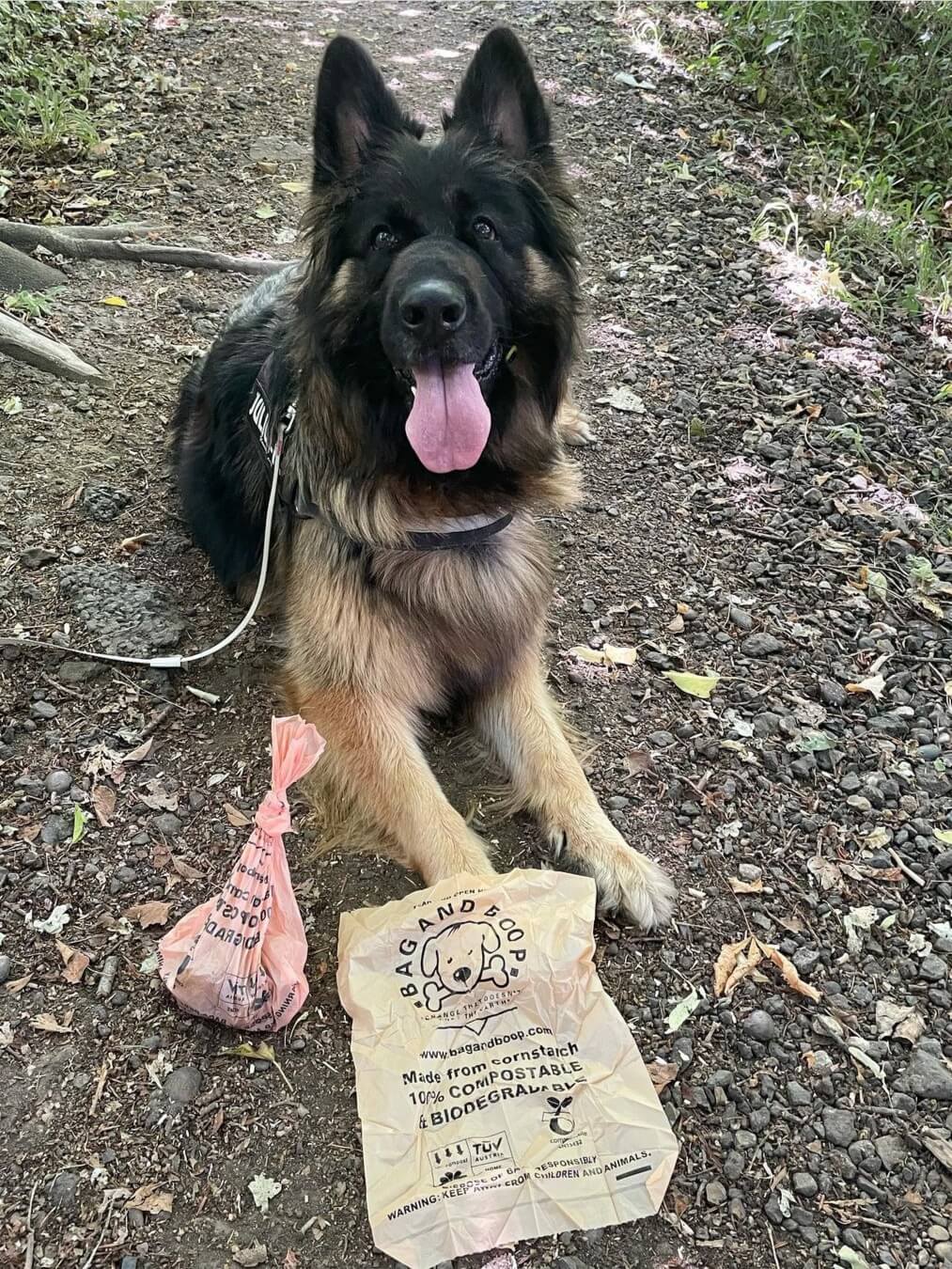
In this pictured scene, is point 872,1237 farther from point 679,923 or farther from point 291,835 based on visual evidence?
point 291,835

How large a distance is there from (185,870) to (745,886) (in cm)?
174

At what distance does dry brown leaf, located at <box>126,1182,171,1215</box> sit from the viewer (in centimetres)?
209

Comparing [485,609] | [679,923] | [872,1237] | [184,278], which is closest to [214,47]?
[184,278]

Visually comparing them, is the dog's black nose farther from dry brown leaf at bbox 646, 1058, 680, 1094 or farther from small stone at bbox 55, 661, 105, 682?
dry brown leaf at bbox 646, 1058, 680, 1094

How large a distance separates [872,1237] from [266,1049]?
1.51 m

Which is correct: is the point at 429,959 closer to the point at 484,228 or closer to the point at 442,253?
the point at 442,253

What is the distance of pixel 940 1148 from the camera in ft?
7.43

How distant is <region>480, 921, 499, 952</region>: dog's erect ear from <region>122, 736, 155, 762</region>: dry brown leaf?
1.36 meters

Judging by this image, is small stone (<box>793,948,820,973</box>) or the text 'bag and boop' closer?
the text 'bag and boop'

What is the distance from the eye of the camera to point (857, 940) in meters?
2.74

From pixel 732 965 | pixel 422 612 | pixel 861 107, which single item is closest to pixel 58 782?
pixel 422 612

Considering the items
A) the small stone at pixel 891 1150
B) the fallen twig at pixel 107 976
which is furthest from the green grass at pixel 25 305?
the small stone at pixel 891 1150

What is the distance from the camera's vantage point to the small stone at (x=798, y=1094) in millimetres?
2355

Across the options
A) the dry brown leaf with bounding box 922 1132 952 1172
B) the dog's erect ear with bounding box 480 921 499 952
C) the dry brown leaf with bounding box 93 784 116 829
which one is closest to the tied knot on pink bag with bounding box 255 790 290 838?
the dog's erect ear with bounding box 480 921 499 952
